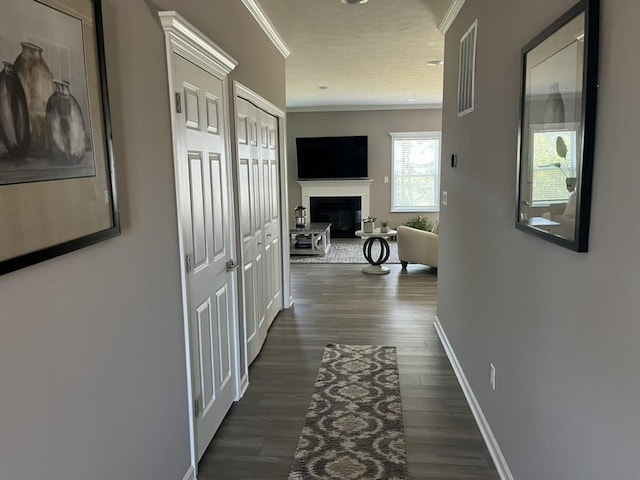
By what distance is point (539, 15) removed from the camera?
180cm

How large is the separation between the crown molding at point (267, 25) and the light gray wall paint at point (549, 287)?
1499mm

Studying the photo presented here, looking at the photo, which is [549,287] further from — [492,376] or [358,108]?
[358,108]

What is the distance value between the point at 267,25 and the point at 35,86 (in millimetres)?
3022

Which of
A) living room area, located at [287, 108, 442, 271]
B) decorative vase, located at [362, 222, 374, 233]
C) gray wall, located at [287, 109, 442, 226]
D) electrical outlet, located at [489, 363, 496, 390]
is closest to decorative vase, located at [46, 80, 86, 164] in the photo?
electrical outlet, located at [489, 363, 496, 390]

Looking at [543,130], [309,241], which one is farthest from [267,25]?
[309,241]

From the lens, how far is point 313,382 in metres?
3.35

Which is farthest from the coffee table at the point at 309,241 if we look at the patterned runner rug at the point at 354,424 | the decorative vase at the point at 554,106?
the decorative vase at the point at 554,106

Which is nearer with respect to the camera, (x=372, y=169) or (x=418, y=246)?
(x=418, y=246)

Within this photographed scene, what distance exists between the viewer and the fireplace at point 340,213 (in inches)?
391

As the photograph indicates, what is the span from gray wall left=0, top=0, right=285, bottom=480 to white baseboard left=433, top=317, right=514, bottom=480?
1.54 meters

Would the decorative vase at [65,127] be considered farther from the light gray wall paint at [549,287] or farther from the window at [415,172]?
the window at [415,172]

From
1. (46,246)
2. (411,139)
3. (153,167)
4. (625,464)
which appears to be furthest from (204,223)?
(411,139)

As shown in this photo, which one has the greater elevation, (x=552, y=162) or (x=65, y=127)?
(x=65, y=127)

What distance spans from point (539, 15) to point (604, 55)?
63cm
